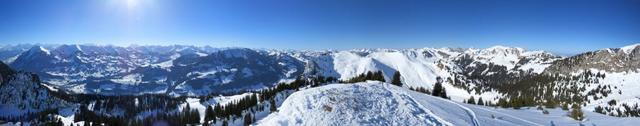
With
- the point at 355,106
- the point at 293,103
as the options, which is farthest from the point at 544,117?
the point at 293,103

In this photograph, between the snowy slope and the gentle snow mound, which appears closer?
the gentle snow mound

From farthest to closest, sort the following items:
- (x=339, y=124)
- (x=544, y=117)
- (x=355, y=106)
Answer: (x=544, y=117) → (x=355, y=106) → (x=339, y=124)

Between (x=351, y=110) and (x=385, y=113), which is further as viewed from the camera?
(x=351, y=110)

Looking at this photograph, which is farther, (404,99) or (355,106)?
(404,99)

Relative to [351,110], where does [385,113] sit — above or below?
below

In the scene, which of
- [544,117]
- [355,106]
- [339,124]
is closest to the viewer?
[339,124]

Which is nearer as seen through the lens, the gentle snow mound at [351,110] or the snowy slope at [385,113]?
the gentle snow mound at [351,110]

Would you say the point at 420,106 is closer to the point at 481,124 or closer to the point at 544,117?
the point at 481,124
